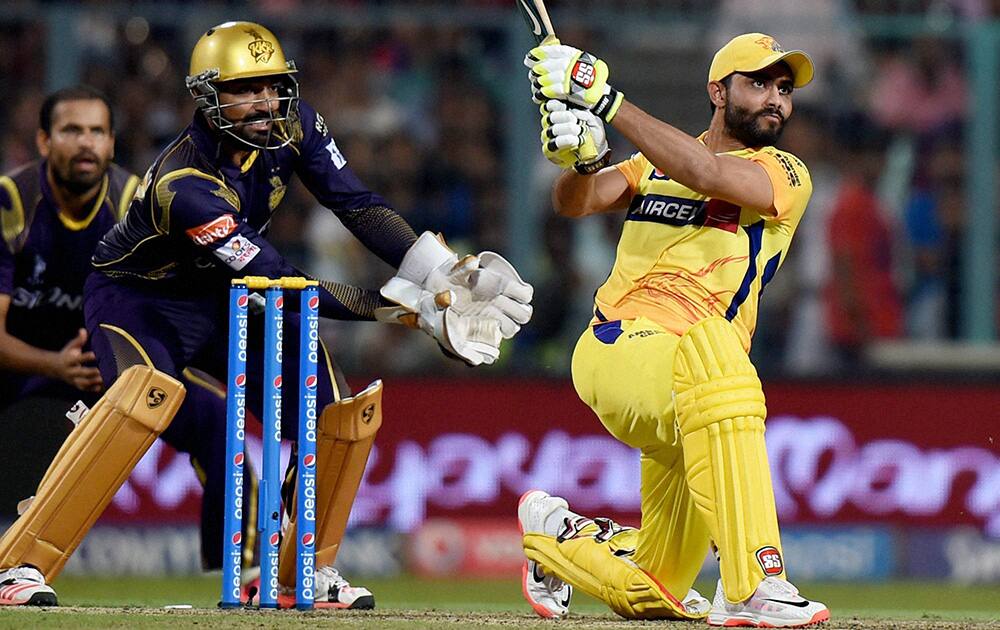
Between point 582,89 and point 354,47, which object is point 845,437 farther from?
point 582,89

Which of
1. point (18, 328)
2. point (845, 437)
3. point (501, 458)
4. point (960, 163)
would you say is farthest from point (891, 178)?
point (18, 328)

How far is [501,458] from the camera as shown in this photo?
9.13 meters

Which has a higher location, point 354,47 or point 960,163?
point 354,47

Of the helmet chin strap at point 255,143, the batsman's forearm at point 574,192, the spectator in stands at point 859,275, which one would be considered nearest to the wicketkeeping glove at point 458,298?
the batsman's forearm at point 574,192

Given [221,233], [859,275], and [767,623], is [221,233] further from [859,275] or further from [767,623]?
[859,275]

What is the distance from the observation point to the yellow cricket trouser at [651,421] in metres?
5.08

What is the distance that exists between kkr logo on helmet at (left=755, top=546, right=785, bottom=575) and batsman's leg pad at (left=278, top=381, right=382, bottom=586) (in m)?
1.45

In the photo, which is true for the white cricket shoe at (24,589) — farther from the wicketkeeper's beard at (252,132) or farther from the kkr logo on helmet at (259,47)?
the kkr logo on helmet at (259,47)

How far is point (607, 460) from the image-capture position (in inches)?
358

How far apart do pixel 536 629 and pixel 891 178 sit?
5.72 m

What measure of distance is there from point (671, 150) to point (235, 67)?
1.44 meters

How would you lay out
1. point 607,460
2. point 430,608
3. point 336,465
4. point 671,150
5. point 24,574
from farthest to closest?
point 607,460, point 430,608, point 336,465, point 24,574, point 671,150

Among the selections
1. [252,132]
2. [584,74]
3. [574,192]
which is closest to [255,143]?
[252,132]

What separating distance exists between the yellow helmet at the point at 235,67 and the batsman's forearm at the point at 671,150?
1.16m
